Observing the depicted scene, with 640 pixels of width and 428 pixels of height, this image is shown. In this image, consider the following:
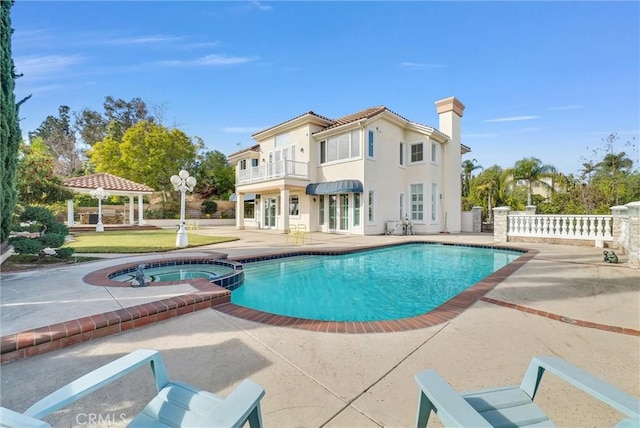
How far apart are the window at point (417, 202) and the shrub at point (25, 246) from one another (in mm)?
20829

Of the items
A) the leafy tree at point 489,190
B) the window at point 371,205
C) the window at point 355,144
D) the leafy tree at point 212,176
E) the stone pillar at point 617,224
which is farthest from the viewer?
the leafy tree at point 212,176

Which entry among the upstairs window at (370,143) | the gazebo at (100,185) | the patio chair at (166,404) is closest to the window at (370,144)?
the upstairs window at (370,143)

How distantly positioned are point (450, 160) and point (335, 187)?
9.89m

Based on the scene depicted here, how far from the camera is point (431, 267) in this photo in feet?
33.7

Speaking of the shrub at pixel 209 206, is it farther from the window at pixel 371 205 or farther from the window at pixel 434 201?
the window at pixel 434 201

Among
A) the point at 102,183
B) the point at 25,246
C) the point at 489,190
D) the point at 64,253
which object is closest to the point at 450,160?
the point at 489,190

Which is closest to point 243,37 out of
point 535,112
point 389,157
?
point 389,157

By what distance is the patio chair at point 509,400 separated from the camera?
145 centimetres

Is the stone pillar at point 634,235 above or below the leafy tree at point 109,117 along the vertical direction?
below

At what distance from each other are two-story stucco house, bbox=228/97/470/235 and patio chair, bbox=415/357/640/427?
1703cm

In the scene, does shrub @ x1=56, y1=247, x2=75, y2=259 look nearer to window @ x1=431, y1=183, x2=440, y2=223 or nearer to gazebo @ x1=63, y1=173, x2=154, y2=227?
gazebo @ x1=63, y1=173, x2=154, y2=227

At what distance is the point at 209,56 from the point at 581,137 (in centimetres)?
3144

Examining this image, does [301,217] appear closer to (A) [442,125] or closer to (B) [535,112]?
(A) [442,125]

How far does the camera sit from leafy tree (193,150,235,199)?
3984cm
